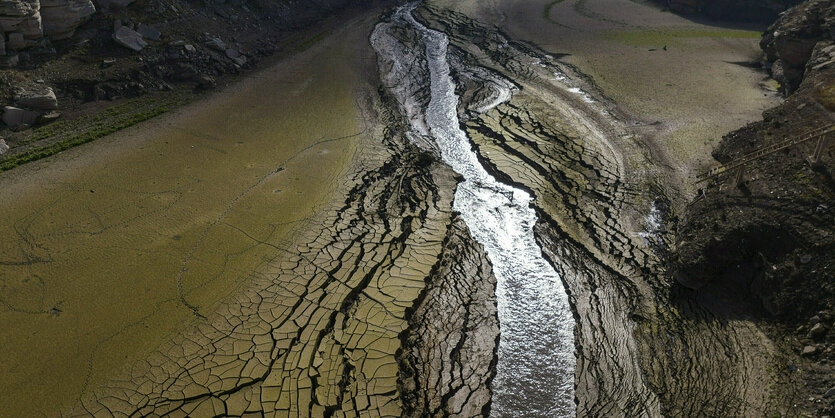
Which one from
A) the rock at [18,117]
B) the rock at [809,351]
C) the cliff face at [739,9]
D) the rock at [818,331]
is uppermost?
the cliff face at [739,9]

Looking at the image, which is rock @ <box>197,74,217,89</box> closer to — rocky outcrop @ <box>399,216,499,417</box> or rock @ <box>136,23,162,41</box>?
rock @ <box>136,23,162,41</box>

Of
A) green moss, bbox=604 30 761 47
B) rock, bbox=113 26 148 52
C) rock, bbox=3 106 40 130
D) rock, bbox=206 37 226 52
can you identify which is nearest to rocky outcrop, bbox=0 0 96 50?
rock, bbox=113 26 148 52

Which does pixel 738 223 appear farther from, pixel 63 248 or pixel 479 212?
pixel 63 248

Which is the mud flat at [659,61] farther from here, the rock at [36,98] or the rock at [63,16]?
the rock at [63,16]

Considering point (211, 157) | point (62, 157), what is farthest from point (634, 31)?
point (62, 157)

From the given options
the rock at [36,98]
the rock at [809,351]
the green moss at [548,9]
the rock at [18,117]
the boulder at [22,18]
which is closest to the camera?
the rock at [809,351]

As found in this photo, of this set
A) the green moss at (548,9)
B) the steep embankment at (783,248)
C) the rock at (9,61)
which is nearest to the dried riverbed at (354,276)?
the steep embankment at (783,248)
